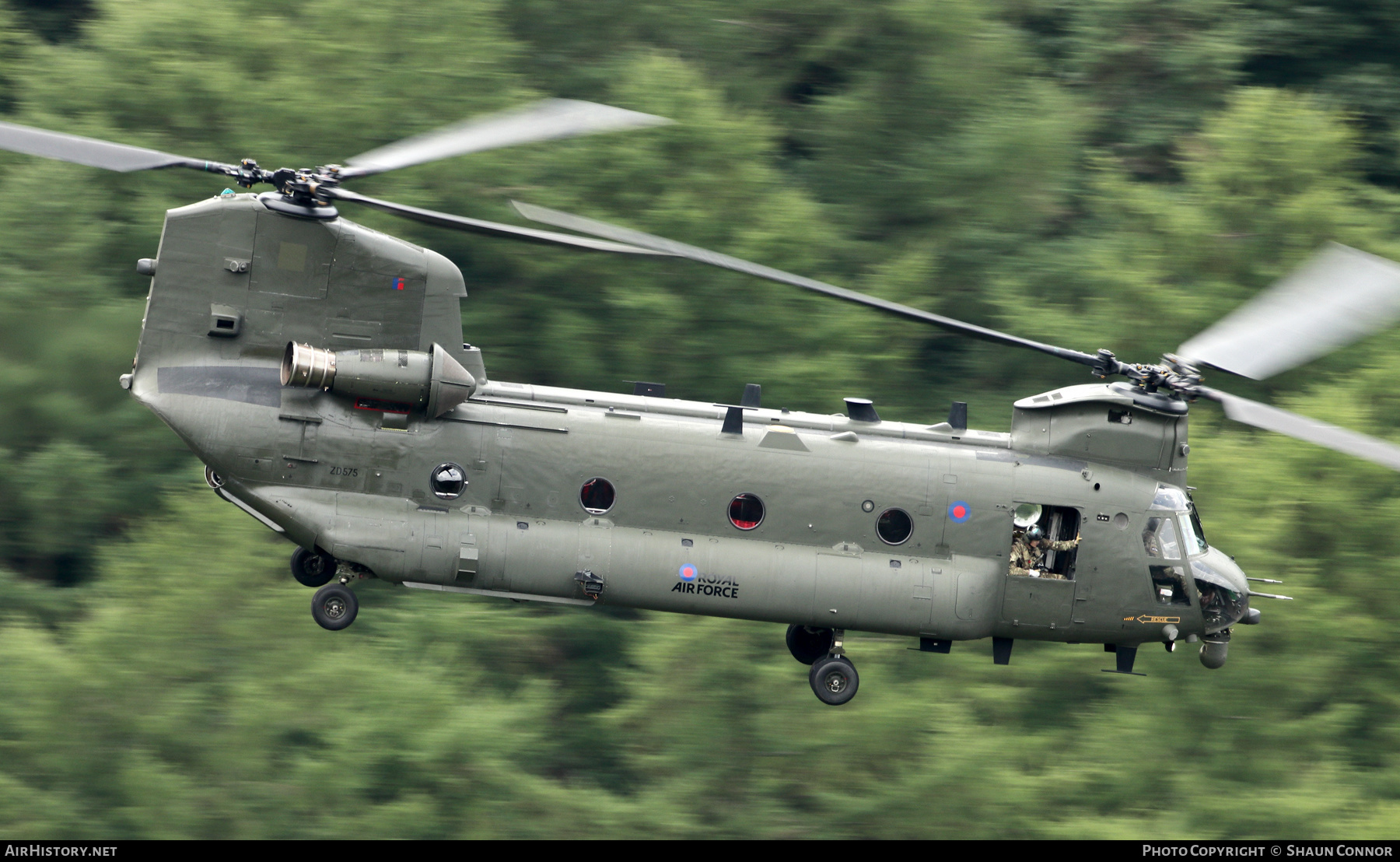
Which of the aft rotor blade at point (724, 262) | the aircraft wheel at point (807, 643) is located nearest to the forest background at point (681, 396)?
the aircraft wheel at point (807, 643)

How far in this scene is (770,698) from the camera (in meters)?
21.2

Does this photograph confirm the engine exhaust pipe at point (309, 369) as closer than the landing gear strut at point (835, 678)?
Yes

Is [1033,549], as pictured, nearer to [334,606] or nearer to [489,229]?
[489,229]

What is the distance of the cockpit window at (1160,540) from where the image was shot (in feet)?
44.8

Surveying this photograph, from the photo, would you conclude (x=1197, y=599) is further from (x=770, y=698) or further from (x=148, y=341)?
(x=148, y=341)

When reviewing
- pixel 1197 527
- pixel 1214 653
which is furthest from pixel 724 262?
pixel 1214 653

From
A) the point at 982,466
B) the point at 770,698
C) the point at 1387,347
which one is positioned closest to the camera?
the point at 982,466

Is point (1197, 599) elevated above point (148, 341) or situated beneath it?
situated beneath

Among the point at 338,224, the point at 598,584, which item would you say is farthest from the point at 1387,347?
the point at 338,224

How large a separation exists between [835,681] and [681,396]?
9.84 m

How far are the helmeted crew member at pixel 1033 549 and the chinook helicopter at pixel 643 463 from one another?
0.10 feet

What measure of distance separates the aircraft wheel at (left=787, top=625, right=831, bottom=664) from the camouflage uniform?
208 centimetres

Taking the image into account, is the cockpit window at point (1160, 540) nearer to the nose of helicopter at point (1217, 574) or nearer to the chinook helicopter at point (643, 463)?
the chinook helicopter at point (643, 463)

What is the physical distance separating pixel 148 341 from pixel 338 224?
6.35 feet
